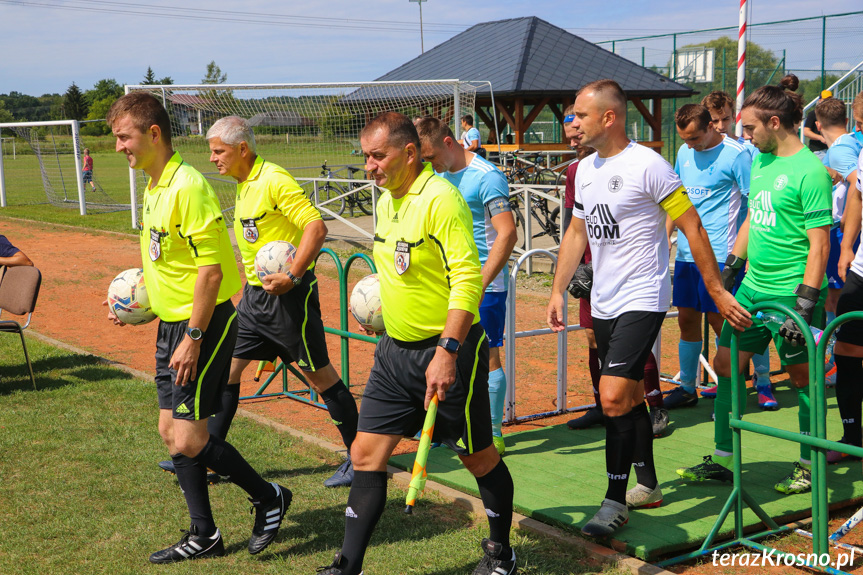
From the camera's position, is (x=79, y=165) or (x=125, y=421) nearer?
(x=125, y=421)

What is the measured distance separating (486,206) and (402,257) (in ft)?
5.02

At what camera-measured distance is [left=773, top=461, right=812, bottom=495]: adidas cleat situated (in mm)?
4605

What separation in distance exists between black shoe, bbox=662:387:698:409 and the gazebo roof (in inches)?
619

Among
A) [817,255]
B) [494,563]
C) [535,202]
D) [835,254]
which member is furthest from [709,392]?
[535,202]

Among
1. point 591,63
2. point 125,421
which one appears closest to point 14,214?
point 591,63

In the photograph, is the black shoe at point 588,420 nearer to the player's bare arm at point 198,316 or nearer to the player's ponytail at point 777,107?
the player's ponytail at point 777,107

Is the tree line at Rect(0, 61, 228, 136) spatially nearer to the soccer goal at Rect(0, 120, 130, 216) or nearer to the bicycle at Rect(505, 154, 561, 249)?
the soccer goal at Rect(0, 120, 130, 216)

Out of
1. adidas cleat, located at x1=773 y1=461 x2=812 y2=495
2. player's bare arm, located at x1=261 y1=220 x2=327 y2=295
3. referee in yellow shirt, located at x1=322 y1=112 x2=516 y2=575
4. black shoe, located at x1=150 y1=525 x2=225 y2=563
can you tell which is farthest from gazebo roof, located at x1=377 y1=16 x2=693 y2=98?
black shoe, located at x1=150 y1=525 x2=225 y2=563

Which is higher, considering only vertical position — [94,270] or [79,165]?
[79,165]

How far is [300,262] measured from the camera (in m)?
4.73

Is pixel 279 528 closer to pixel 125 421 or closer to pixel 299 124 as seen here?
pixel 125 421

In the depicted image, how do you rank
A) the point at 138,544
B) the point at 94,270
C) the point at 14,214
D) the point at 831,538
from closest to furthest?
the point at 831,538, the point at 138,544, the point at 94,270, the point at 14,214

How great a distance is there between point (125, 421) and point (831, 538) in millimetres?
4852

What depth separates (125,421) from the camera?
6.25 m
